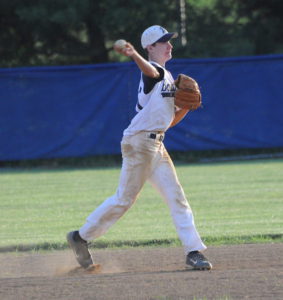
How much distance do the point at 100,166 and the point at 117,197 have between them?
10.1 metres

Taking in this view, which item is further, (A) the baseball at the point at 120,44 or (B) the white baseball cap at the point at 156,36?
(B) the white baseball cap at the point at 156,36

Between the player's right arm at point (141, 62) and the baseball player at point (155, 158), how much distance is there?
165 millimetres

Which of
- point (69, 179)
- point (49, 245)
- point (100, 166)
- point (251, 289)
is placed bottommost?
point (100, 166)

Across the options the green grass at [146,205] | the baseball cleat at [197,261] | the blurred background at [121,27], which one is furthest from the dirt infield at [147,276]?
the blurred background at [121,27]

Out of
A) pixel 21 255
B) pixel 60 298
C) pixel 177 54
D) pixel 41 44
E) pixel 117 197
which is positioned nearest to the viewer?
pixel 60 298

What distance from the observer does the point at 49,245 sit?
798 centimetres

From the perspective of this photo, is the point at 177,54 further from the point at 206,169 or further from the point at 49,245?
the point at 49,245

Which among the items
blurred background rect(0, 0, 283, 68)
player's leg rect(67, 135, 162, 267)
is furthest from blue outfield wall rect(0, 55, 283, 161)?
player's leg rect(67, 135, 162, 267)

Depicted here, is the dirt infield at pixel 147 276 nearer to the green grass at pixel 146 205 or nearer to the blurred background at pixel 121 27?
the green grass at pixel 146 205

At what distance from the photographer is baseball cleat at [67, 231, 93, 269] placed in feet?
21.4

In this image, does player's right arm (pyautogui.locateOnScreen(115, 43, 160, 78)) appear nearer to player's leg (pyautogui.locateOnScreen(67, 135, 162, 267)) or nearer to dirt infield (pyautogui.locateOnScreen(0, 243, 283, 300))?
player's leg (pyautogui.locateOnScreen(67, 135, 162, 267))

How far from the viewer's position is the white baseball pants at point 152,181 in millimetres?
6254

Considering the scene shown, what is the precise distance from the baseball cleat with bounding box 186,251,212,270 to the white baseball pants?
0.04m

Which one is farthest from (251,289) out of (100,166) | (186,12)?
(186,12)
